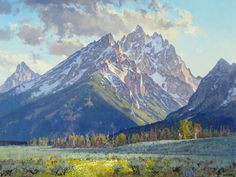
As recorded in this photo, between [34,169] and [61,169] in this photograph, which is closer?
[61,169]

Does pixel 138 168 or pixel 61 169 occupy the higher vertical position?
pixel 61 169

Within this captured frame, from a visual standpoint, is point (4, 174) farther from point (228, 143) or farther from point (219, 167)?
point (228, 143)

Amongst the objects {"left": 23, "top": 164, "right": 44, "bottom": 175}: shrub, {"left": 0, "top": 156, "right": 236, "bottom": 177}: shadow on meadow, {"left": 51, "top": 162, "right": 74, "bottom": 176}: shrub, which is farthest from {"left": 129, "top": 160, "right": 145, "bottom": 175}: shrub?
{"left": 23, "top": 164, "right": 44, "bottom": 175}: shrub

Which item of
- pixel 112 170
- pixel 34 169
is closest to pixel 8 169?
pixel 34 169

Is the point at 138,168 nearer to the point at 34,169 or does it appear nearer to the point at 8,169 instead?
the point at 34,169

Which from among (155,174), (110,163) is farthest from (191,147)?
(155,174)

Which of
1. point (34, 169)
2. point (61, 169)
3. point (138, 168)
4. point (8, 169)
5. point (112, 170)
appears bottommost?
point (138, 168)

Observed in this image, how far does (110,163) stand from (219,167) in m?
16.3

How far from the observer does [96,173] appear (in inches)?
2163

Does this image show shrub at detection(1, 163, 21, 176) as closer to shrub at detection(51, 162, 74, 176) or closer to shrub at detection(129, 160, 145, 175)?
shrub at detection(51, 162, 74, 176)

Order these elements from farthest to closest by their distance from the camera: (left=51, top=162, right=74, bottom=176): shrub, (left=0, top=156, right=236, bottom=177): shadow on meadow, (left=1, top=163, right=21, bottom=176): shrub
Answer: (left=51, top=162, right=74, bottom=176): shrub < (left=1, top=163, right=21, bottom=176): shrub < (left=0, top=156, right=236, bottom=177): shadow on meadow

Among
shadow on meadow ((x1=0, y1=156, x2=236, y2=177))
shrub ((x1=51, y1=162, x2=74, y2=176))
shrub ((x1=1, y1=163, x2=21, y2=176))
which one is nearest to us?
shadow on meadow ((x1=0, y1=156, x2=236, y2=177))

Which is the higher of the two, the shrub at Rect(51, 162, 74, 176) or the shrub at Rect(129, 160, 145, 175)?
the shrub at Rect(51, 162, 74, 176)

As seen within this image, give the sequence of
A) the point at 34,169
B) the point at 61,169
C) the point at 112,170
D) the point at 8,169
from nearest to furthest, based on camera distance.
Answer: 1. the point at 61,169
2. the point at 8,169
3. the point at 34,169
4. the point at 112,170
